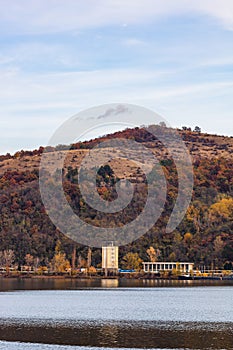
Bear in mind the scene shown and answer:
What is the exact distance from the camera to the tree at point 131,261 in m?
173

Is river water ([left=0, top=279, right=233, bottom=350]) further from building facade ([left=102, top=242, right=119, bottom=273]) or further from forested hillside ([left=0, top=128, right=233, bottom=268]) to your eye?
forested hillside ([left=0, top=128, right=233, bottom=268])

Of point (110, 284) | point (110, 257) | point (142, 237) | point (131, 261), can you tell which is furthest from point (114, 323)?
point (142, 237)

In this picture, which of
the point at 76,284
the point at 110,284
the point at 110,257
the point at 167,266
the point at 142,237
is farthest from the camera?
the point at 167,266

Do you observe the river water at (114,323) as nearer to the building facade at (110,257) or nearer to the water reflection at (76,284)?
the water reflection at (76,284)

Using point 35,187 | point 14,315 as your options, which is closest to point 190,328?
point 14,315

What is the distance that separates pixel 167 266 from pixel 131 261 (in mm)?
7619

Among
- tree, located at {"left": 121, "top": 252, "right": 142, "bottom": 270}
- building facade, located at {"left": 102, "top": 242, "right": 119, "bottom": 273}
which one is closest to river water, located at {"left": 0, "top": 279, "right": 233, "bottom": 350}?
building facade, located at {"left": 102, "top": 242, "right": 119, "bottom": 273}

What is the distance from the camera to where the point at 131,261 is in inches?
6860

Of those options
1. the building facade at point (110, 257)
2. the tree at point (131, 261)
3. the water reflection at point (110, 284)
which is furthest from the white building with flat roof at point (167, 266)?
the water reflection at point (110, 284)

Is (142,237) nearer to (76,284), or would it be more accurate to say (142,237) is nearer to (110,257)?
(110,257)

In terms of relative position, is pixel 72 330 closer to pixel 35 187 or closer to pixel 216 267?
pixel 216 267

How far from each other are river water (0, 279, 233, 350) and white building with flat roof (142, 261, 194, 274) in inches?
3243

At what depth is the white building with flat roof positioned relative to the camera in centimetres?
17138

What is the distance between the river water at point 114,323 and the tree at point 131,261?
8429 cm
